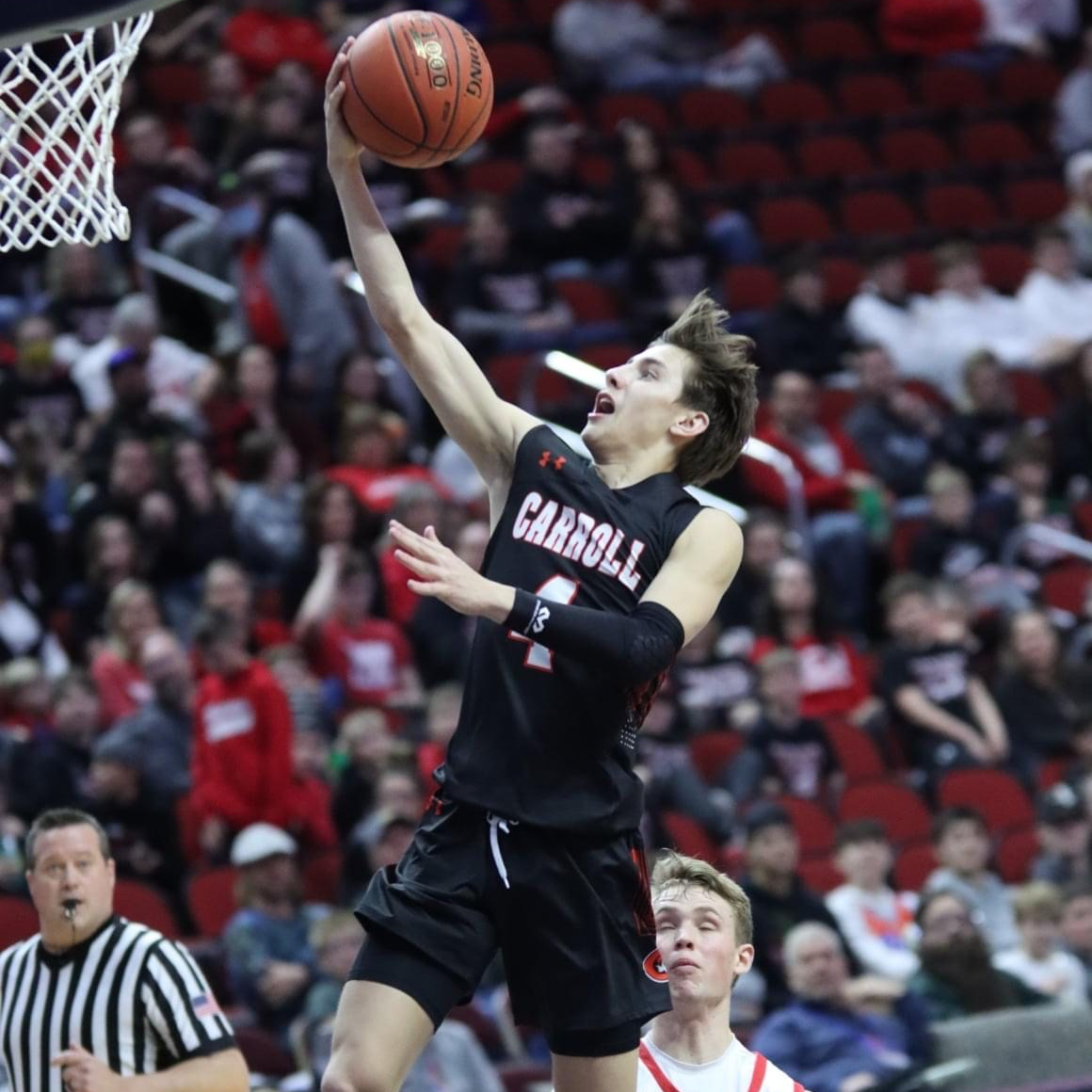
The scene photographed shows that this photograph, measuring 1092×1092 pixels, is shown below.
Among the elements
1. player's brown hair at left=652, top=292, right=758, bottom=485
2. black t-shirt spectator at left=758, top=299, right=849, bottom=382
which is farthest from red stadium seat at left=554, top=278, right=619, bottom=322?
player's brown hair at left=652, top=292, right=758, bottom=485

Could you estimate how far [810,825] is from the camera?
9000mm

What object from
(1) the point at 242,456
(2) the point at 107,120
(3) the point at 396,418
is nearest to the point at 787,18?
(3) the point at 396,418

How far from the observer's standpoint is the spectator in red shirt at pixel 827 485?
10.8 m

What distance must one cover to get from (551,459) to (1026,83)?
11.7 m

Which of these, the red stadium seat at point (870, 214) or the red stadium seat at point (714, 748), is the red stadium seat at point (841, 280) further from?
the red stadium seat at point (714, 748)

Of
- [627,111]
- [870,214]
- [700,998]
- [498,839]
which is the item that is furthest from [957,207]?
[498,839]

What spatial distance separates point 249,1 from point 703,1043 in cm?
984

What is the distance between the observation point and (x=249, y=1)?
13.1 meters

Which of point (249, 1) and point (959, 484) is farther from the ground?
point (249, 1)

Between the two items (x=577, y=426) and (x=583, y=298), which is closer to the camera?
(x=577, y=426)

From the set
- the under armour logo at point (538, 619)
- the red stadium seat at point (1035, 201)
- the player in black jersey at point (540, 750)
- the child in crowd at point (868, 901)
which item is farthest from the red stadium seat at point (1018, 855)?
the red stadium seat at point (1035, 201)

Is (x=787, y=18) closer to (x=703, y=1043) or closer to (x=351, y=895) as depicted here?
(x=351, y=895)

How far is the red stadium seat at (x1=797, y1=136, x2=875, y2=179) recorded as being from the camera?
46.0 ft

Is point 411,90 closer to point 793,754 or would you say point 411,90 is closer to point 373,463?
point 793,754
